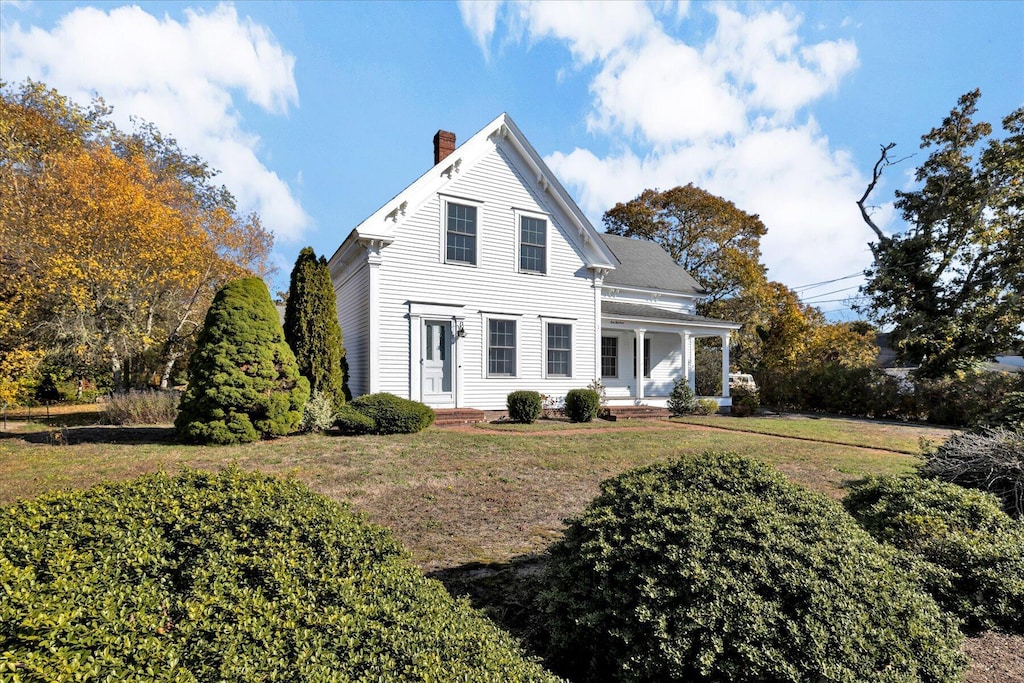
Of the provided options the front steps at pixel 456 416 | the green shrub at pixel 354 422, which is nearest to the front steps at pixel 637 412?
the front steps at pixel 456 416

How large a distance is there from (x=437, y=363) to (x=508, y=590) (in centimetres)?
1091

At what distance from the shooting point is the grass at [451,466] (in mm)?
5117

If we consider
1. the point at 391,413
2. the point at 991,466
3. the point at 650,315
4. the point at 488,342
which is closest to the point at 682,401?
the point at 650,315

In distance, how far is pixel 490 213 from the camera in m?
15.2

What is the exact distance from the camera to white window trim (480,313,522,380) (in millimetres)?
14867

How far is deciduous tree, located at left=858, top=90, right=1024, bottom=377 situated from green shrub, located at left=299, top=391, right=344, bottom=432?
20.7 meters

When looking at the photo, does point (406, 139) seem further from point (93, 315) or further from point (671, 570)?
point (671, 570)

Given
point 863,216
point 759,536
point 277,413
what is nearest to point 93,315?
point 277,413

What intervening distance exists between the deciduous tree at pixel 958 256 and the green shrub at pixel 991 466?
55.0ft

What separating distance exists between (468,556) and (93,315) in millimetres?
17562

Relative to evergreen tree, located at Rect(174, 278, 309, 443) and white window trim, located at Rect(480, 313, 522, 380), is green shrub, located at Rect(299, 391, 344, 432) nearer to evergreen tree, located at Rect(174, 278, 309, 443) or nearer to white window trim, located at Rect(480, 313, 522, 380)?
evergreen tree, located at Rect(174, 278, 309, 443)

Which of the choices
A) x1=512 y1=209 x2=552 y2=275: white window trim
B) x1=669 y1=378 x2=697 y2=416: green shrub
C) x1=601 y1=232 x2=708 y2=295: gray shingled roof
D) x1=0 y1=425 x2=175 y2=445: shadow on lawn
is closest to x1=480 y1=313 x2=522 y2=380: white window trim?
x1=512 y1=209 x2=552 y2=275: white window trim

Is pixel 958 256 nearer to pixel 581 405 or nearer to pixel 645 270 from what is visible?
pixel 645 270

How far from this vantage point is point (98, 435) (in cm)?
1038
